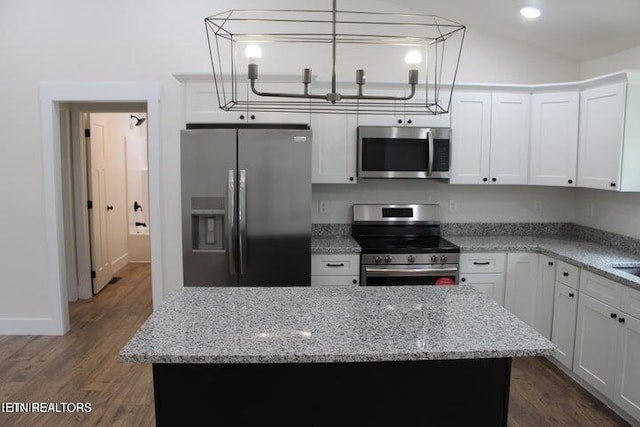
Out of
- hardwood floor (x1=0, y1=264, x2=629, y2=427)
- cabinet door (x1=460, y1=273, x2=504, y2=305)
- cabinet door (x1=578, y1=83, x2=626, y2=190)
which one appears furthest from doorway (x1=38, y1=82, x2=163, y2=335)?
cabinet door (x1=578, y1=83, x2=626, y2=190)

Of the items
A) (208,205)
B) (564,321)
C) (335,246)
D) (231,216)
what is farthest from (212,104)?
(564,321)

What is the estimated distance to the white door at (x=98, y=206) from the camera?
5133 millimetres

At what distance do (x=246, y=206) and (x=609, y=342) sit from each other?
2.42 meters

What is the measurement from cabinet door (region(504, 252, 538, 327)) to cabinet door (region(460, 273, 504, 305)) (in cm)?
6

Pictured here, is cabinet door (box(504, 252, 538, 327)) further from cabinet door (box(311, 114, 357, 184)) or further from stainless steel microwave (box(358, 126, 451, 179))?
cabinet door (box(311, 114, 357, 184))

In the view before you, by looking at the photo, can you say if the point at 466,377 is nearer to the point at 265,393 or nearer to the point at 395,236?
the point at 265,393

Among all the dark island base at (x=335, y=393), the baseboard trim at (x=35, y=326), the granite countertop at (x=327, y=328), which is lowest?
the baseboard trim at (x=35, y=326)

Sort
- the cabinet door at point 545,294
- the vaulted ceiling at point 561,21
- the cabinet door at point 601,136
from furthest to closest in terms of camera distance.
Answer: the cabinet door at point 545,294 < the cabinet door at point 601,136 < the vaulted ceiling at point 561,21

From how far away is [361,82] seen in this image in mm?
1705

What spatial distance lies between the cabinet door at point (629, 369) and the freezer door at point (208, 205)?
7.90ft

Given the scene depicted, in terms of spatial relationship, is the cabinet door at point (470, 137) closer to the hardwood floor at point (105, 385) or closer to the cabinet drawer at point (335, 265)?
the cabinet drawer at point (335, 265)

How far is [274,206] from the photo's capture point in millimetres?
3314

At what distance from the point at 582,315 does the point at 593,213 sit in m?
1.21

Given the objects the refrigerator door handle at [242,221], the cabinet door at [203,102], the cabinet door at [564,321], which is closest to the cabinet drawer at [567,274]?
the cabinet door at [564,321]
